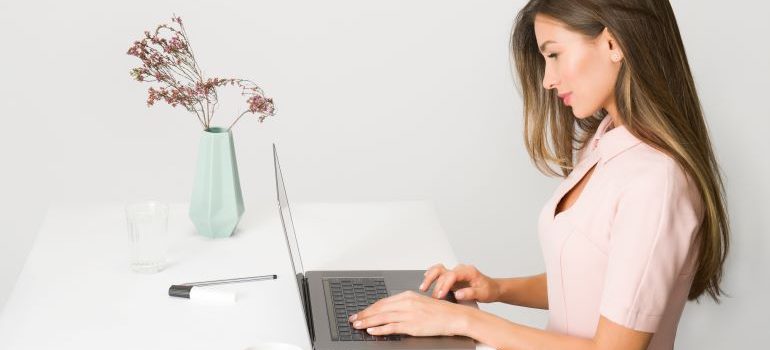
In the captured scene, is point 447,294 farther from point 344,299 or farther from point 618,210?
point 618,210

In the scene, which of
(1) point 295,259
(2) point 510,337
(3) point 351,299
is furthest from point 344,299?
(2) point 510,337

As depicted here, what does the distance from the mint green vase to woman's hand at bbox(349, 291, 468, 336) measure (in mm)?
635

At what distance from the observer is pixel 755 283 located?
350 centimetres

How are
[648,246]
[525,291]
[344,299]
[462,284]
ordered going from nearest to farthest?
[648,246]
[344,299]
[462,284]
[525,291]

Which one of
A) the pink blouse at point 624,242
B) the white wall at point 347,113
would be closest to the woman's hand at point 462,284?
the pink blouse at point 624,242

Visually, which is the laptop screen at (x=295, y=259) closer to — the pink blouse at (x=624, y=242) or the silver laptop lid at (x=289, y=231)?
the silver laptop lid at (x=289, y=231)

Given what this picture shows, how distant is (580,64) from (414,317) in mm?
545

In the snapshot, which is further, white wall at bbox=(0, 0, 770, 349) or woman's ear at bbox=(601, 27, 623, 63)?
white wall at bbox=(0, 0, 770, 349)

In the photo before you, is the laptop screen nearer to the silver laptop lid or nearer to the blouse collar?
the silver laptop lid

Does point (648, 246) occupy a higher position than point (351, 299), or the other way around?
point (648, 246)

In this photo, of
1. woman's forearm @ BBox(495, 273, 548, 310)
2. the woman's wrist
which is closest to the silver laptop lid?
the woman's wrist

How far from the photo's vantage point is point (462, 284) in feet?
6.70

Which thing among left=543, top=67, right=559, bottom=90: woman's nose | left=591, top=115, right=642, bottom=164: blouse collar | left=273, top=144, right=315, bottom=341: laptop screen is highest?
left=543, top=67, right=559, bottom=90: woman's nose

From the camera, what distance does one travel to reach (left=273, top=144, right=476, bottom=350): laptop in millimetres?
1690
